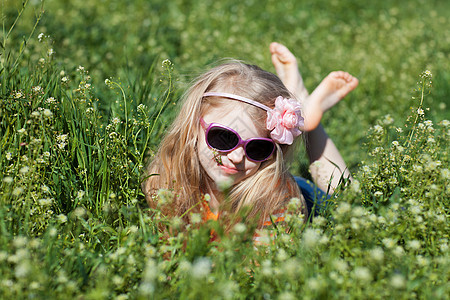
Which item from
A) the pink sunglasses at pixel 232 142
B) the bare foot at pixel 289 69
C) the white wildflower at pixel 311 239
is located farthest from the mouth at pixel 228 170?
the bare foot at pixel 289 69

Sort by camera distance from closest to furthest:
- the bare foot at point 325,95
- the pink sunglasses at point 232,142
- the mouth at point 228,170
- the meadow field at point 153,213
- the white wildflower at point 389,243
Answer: the meadow field at point 153,213 → the white wildflower at point 389,243 → the pink sunglasses at point 232,142 → the mouth at point 228,170 → the bare foot at point 325,95

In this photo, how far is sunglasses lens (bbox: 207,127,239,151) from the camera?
2631 mm

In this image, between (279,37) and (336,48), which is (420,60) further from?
(279,37)

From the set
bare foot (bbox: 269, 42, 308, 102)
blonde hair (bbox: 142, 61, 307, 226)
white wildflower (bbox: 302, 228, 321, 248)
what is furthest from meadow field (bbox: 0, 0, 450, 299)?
bare foot (bbox: 269, 42, 308, 102)

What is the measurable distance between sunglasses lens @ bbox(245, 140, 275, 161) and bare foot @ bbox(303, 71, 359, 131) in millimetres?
1070

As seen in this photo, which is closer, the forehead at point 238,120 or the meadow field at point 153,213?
the meadow field at point 153,213

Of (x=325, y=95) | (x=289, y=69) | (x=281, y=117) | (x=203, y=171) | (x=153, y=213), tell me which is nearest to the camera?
(x=153, y=213)

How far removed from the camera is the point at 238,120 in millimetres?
2684

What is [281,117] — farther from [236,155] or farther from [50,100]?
[50,100]

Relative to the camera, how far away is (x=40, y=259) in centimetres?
192

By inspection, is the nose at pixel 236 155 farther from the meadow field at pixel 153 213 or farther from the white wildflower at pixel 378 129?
the white wildflower at pixel 378 129

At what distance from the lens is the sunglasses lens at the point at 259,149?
2.67m

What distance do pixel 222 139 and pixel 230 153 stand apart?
91 millimetres

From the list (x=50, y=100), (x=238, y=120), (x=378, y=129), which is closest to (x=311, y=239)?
(x=238, y=120)
